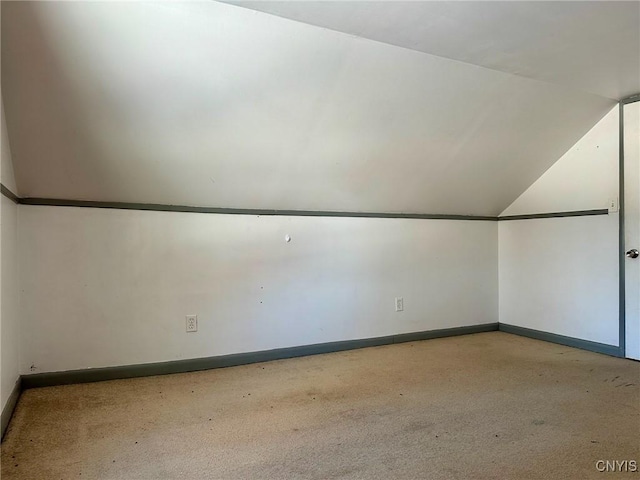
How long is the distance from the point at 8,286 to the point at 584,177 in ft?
13.4

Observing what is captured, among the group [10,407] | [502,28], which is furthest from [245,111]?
[10,407]

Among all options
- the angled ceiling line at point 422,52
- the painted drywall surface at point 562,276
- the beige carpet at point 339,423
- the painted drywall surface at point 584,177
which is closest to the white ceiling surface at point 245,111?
the angled ceiling line at point 422,52

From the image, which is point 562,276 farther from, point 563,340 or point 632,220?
point 632,220

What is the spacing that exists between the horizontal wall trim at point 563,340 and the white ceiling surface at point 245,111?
5.08 ft

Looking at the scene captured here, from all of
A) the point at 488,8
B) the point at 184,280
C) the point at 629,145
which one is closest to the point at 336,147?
the point at 488,8

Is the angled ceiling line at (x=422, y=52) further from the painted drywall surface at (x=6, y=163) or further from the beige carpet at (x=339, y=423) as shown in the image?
the beige carpet at (x=339, y=423)

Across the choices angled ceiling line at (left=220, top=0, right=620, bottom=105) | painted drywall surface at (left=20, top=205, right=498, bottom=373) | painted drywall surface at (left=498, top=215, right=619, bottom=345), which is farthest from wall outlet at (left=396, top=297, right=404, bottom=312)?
angled ceiling line at (left=220, top=0, right=620, bottom=105)

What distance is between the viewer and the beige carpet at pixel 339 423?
4.95 ft

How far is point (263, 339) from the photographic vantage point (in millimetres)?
2928

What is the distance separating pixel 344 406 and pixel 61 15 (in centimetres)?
219

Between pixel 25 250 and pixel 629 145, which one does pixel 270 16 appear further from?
pixel 629 145

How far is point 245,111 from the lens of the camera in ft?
7.24

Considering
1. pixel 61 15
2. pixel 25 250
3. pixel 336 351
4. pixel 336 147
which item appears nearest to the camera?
pixel 61 15

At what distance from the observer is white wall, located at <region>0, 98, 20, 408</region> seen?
6.11 feet
